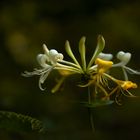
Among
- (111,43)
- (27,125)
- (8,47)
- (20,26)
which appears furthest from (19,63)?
(27,125)

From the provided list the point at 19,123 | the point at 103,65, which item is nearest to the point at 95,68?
the point at 103,65

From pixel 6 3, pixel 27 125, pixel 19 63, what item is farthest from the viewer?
pixel 6 3

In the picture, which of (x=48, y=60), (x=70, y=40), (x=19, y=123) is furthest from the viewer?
(x=70, y=40)

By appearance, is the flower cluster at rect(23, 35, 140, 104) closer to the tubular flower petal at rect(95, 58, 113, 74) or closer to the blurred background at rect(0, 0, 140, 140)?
the tubular flower petal at rect(95, 58, 113, 74)

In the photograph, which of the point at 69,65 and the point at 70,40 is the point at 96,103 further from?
the point at 70,40

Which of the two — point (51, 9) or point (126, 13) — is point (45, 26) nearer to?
point (51, 9)

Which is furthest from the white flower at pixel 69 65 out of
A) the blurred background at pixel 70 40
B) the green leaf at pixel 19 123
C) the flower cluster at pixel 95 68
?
the blurred background at pixel 70 40
